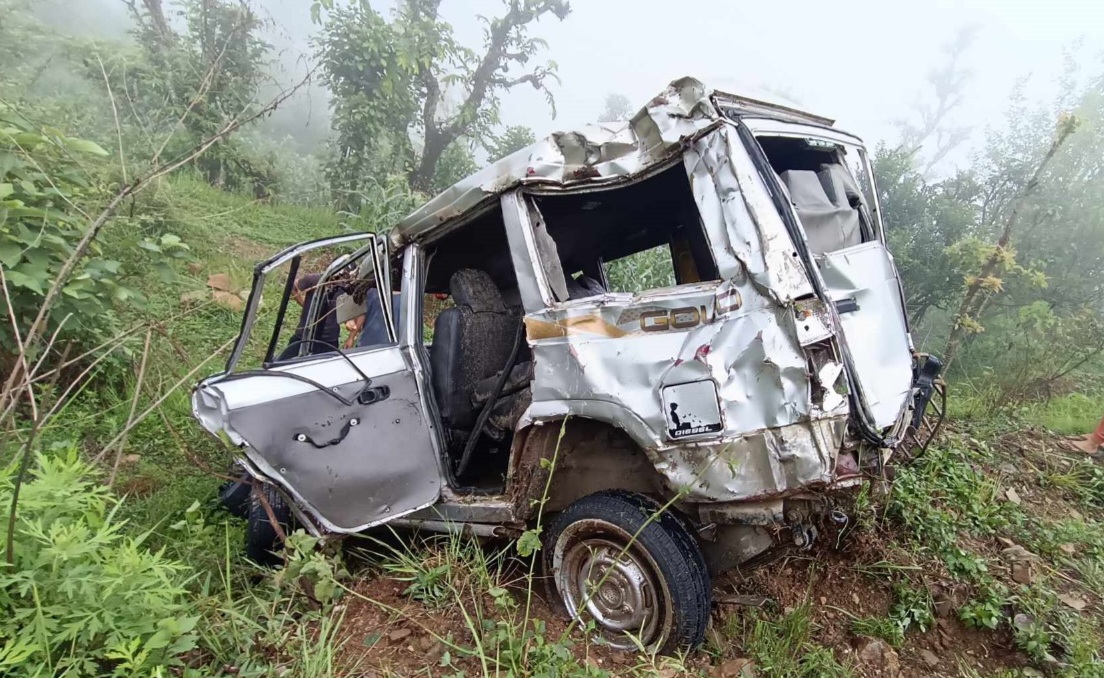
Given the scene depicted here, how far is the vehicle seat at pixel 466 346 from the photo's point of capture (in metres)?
3.25

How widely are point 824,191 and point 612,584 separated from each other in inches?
79.6

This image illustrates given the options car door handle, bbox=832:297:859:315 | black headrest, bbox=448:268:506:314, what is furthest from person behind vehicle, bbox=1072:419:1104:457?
black headrest, bbox=448:268:506:314

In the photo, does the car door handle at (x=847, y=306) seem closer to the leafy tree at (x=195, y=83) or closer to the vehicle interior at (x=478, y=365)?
the vehicle interior at (x=478, y=365)

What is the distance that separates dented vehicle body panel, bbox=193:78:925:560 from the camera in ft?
6.46

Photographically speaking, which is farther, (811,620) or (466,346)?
(466,346)

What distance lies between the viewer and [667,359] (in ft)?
→ 6.92

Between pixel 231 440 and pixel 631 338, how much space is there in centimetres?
Result: 172

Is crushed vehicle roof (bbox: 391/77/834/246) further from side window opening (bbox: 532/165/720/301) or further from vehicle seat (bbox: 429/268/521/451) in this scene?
vehicle seat (bbox: 429/268/521/451)

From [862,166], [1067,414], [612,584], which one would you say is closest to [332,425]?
[612,584]

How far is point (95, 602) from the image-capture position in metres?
1.74

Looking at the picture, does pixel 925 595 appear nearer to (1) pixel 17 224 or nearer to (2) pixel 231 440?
(2) pixel 231 440

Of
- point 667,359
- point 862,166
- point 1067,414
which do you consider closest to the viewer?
point 667,359

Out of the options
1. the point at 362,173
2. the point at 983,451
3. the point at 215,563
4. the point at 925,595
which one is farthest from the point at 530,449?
the point at 362,173

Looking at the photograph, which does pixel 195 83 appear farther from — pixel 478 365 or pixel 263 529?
pixel 263 529
